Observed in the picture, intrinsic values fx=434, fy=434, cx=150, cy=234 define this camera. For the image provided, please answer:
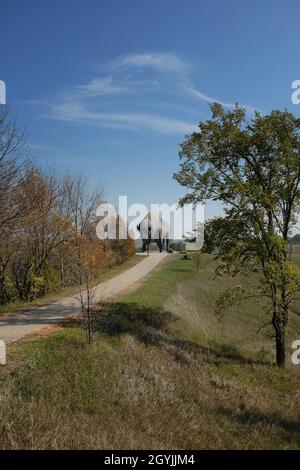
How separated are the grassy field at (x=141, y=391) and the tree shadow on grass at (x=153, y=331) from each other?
0.07 metres

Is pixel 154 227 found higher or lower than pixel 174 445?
higher

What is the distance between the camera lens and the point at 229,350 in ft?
69.9

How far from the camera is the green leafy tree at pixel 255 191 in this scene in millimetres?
18422

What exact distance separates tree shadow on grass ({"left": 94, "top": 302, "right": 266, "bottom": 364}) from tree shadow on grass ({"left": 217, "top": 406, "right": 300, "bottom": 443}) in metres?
3.89

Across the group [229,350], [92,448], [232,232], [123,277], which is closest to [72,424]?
[92,448]

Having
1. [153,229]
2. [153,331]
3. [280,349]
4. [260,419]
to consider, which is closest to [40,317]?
[153,331]

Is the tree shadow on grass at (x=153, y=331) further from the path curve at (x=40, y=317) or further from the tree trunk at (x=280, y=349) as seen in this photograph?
the path curve at (x=40, y=317)

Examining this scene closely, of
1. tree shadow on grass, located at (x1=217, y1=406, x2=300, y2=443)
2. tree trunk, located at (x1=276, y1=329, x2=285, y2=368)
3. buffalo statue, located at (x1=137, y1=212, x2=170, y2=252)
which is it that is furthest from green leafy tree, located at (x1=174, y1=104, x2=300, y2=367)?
buffalo statue, located at (x1=137, y1=212, x2=170, y2=252)

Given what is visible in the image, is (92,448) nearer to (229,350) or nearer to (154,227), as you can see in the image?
(229,350)

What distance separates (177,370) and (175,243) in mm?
62763

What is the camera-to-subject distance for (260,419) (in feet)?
41.1

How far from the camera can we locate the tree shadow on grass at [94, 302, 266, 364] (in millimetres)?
17078

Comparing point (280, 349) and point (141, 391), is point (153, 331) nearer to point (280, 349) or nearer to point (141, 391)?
point (280, 349)

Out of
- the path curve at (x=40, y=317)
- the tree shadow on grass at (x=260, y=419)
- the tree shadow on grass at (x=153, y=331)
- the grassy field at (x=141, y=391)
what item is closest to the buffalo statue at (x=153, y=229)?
the path curve at (x=40, y=317)
